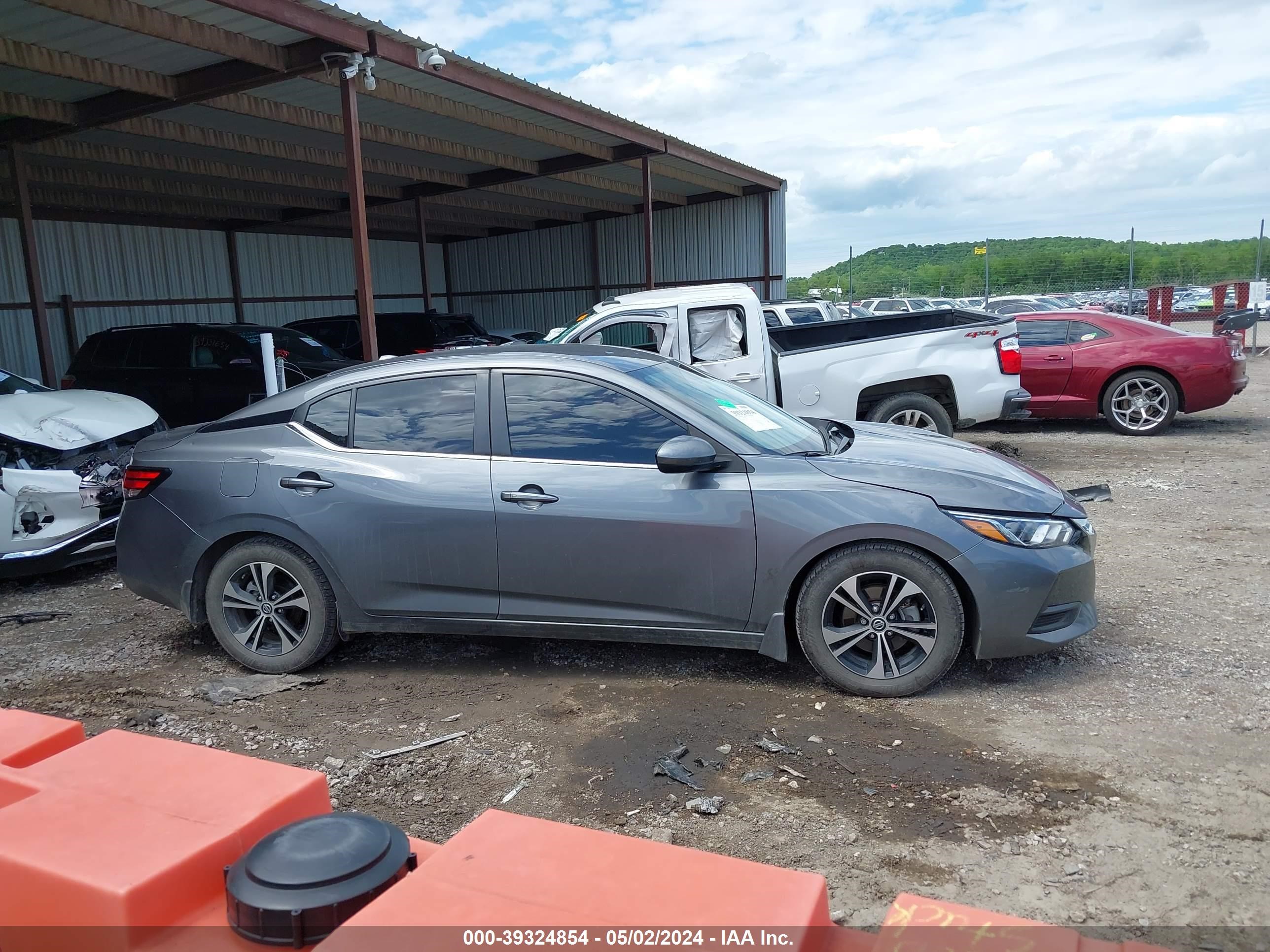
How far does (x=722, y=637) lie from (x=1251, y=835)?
6.52ft

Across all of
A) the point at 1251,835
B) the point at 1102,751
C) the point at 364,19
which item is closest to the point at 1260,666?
Answer: the point at 1102,751

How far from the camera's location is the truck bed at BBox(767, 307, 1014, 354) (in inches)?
407

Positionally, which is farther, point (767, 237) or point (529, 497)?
point (767, 237)

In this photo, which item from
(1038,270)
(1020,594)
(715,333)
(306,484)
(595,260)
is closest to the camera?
(1020,594)

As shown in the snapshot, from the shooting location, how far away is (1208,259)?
3484 cm

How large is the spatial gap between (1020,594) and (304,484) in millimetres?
3236

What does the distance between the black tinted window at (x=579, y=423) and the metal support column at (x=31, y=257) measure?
10.4m

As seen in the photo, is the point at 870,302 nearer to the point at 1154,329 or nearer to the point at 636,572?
the point at 1154,329

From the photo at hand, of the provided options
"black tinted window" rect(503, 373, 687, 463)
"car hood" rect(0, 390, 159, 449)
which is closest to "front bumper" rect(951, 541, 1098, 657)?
"black tinted window" rect(503, 373, 687, 463)

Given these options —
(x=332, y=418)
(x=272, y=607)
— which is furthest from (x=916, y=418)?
(x=272, y=607)

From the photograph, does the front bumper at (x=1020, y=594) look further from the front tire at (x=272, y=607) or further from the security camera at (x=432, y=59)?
the security camera at (x=432, y=59)

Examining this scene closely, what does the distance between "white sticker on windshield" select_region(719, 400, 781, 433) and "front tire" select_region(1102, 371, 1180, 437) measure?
8.15 meters

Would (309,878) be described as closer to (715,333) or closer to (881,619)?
(881,619)

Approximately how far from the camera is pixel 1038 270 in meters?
29.5
